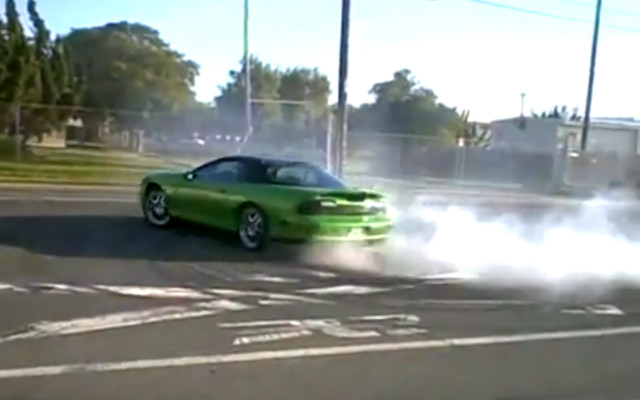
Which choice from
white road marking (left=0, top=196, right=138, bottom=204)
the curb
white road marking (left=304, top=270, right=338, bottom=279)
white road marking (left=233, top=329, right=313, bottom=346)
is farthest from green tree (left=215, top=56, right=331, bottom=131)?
white road marking (left=233, top=329, right=313, bottom=346)

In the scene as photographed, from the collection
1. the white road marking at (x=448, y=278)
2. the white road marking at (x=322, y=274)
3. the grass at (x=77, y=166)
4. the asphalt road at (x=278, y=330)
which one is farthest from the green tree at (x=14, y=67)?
the white road marking at (x=448, y=278)

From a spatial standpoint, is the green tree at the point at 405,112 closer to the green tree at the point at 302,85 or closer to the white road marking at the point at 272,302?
the green tree at the point at 302,85

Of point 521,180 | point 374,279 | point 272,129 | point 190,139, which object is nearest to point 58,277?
point 374,279

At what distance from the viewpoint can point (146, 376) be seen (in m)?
6.49

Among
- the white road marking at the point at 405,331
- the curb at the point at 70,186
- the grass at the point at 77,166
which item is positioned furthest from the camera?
the grass at the point at 77,166

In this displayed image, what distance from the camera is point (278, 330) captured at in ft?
27.0

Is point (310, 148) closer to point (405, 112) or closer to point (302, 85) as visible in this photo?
point (405, 112)

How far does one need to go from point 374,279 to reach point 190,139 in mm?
25566

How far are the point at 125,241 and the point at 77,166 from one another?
18469 mm

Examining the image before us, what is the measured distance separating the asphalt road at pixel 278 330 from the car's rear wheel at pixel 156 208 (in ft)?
5.30

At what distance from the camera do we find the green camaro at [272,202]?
12719 mm

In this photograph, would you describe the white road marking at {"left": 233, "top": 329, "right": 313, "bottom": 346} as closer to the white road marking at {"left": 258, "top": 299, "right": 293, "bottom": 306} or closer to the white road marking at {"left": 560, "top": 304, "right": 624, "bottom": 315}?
the white road marking at {"left": 258, "top": 299, "right": 293, "bottom": 306}

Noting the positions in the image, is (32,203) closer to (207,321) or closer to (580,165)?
(207,321)

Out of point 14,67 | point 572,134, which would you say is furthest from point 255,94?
point 14,67
